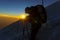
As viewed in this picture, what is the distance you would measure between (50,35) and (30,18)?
3.12m

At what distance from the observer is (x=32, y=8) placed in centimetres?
950

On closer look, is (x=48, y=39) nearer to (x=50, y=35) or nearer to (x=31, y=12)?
(x=50, y=35)

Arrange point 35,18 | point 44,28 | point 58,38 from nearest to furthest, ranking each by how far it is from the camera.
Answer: point 35,18 → point 58,38 → point 44,28

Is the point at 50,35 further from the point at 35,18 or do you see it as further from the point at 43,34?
the point at 35,18

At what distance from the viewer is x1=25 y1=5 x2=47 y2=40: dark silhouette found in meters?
9.02

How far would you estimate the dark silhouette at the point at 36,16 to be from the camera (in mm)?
9016

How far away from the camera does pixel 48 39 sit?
11781 mm

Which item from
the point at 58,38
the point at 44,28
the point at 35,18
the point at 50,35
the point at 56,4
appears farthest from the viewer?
the point at 56,4

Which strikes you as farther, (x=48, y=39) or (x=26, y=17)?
(x=48, y=39)

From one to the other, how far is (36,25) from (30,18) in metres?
0.39

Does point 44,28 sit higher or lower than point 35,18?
higher

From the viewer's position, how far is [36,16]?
9273 mm

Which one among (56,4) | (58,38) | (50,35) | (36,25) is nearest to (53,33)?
(50,35)

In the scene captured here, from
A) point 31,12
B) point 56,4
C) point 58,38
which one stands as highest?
point 56,4
